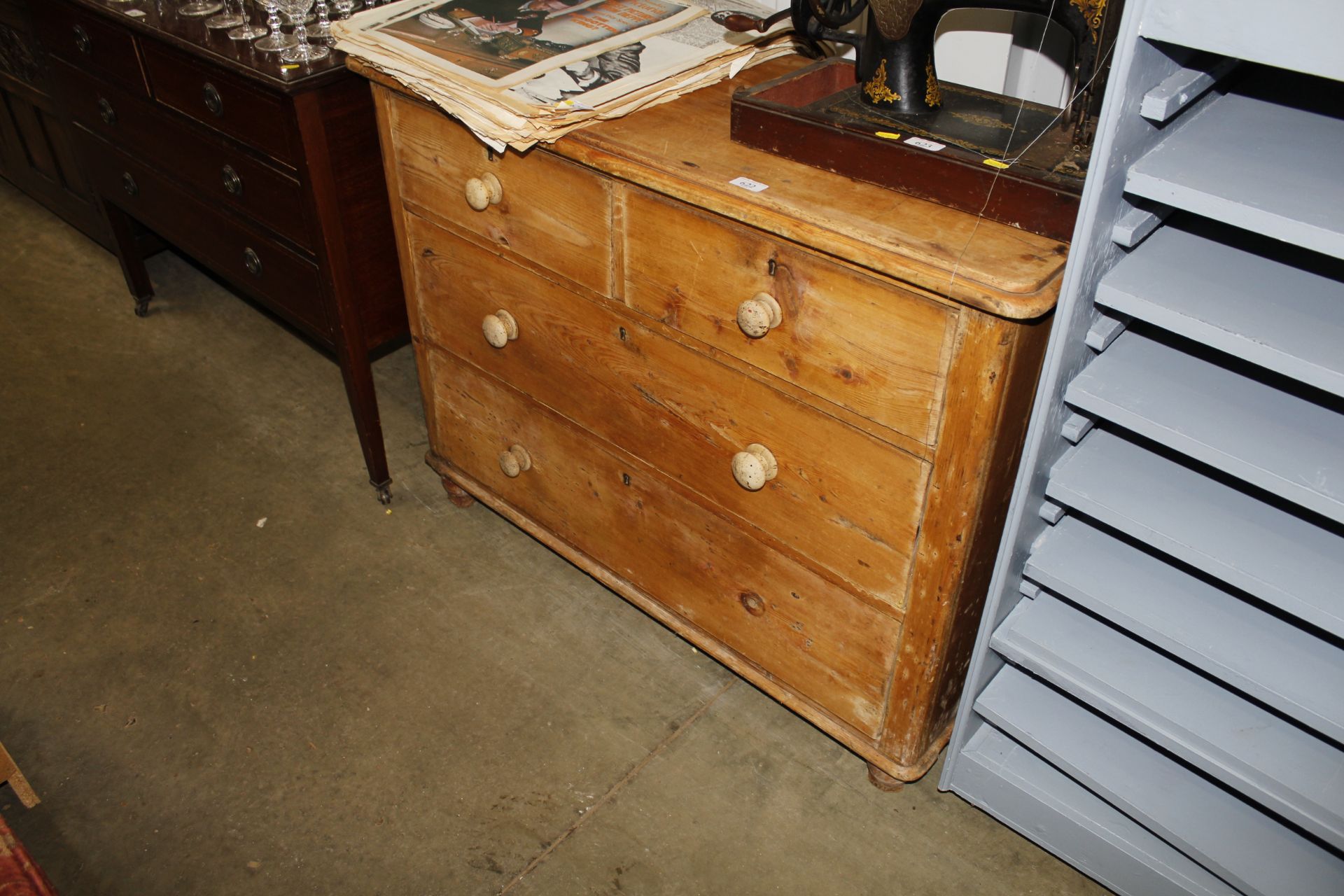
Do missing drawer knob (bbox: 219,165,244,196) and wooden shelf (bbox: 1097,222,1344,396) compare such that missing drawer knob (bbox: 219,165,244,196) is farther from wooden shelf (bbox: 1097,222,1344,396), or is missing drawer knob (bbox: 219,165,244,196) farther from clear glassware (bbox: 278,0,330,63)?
wooden shelf (bbox: 1097,222,1344,396)

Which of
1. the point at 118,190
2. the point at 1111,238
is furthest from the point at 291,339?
the point at 1111,238

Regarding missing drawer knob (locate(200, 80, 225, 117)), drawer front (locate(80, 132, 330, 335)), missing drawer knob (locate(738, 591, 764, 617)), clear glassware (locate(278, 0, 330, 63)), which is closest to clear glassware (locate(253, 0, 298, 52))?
clear glassware (locate(278, 0, 330, 63))

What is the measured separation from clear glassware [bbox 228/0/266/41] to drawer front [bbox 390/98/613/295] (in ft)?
1.32

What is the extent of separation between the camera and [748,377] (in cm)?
144

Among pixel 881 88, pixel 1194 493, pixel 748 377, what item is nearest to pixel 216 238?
pixel 748 377

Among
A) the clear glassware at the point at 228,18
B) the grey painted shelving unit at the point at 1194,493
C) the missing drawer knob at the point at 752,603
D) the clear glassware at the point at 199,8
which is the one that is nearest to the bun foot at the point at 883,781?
the grey painted shelving unit at the point at 1194,493

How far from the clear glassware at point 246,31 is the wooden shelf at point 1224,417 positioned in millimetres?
1531

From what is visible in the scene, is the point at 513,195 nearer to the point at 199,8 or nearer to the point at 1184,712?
the point at 199,8

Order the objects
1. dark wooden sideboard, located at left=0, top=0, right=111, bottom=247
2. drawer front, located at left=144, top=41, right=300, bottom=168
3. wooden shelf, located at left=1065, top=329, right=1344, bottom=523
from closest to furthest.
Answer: wooden shelf, located at left=1065, top=329, right=1344, bottom=523
drawer front, located at left=144, top=41, right=300, bottom=168
dark wooden sideboard, located at left=0, top=0, right=111, bottom=247

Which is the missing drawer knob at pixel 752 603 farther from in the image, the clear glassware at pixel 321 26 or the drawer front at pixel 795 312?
the clear glassware at pixel 321 26

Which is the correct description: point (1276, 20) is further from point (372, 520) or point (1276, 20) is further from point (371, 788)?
point (372, 520)

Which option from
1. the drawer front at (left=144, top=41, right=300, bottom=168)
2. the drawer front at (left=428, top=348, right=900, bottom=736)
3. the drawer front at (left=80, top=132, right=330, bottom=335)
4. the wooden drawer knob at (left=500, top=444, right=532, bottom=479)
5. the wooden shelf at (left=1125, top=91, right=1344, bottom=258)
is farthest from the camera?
the drawer front at (left=80, top=132, right=330, bottom=335)

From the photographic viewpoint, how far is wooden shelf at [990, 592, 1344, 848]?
1.23m

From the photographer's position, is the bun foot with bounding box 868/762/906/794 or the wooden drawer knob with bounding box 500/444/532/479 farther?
the wooden drawer knob with bounding box 500/444/532/479
